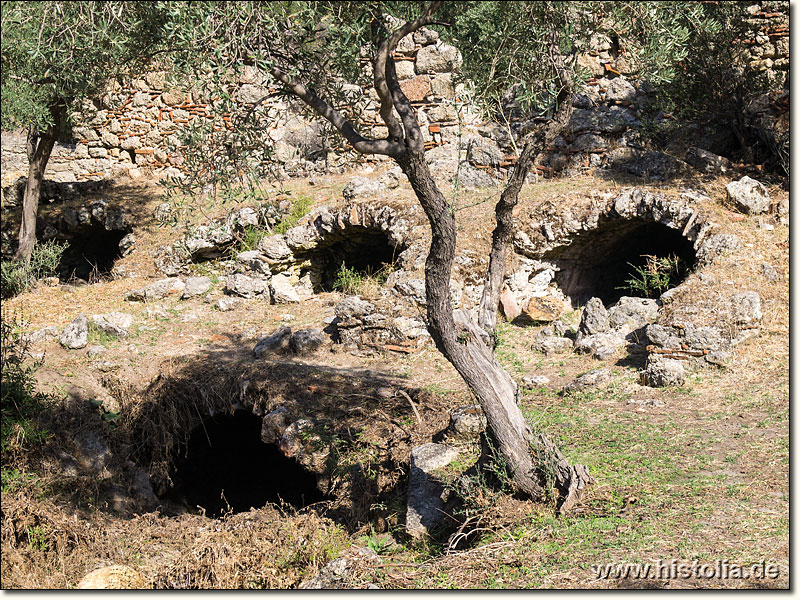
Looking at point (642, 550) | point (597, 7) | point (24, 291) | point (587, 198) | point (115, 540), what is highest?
point (597, 7)

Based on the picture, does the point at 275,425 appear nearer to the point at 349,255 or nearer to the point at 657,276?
the point at 349,255

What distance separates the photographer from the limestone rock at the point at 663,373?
9383 millimetres

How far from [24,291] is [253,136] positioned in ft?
28.7

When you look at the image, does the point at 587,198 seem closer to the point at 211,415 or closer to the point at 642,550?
the point at 211,415

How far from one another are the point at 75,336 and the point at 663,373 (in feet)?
24.7

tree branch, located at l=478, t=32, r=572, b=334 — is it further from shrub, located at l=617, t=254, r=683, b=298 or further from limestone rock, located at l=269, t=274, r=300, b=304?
limestone rock, located at l=269, t=274, r=300, b=304

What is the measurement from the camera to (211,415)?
998cm

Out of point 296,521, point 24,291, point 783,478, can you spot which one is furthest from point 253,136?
point 24,291

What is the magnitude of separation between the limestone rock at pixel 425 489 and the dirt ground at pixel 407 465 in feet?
0.54

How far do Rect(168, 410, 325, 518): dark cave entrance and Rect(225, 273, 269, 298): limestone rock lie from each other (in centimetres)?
280

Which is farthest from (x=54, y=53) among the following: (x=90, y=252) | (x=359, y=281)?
(x=90, y=252)

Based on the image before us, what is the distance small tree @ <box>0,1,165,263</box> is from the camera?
6.23 m

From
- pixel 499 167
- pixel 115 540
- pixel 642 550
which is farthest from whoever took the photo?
pixel 499 167

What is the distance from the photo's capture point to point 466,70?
296 inches
